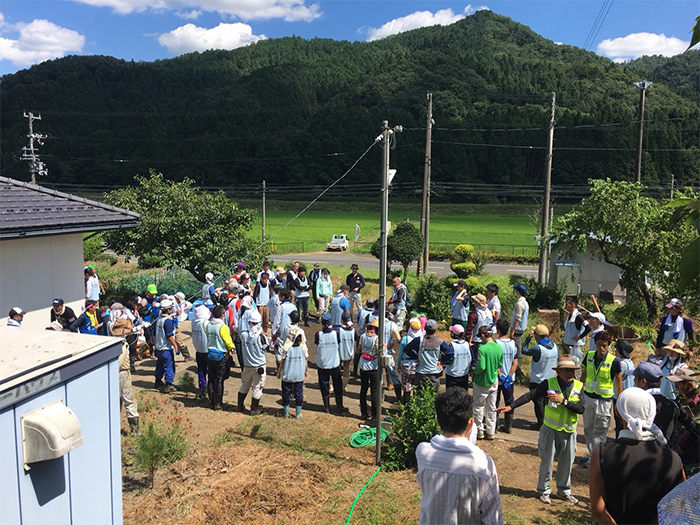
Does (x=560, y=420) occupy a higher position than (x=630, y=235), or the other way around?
(x=630, y=235)

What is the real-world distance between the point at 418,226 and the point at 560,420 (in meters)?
54.0

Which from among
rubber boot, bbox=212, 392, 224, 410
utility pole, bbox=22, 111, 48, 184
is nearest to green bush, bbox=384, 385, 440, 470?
rubber boot, bbox=212, 392, 224, 410

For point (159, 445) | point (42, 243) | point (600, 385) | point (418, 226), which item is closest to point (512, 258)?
point (418, 226)

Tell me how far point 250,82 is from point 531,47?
220 ft

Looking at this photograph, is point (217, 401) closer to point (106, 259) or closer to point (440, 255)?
point (106, 259)

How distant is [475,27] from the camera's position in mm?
148250

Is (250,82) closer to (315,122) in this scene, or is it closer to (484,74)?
(315,122)

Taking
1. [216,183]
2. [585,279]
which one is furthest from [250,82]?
A: [585,279]

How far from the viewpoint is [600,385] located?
22.2 feet

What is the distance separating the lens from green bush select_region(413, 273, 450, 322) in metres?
16.0

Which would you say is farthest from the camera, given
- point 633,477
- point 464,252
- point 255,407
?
point 464,252

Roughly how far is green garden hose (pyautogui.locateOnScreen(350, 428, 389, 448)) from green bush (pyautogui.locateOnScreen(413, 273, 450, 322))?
7907 millimetres

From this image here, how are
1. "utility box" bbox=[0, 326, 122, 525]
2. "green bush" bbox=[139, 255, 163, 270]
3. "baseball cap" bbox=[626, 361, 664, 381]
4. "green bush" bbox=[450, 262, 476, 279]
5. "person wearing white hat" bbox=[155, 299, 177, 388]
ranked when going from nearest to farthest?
1. "utility box" bbox=[0, 326, 122, 525]
2. "baseball cap" bbox=[626, 361, 664, 381]
3. "person wearing white hat" bbox=[155, 299, 177, 388]
4. "green bush" bbox=[139, 255, 163, 270]
5. "green bush" bbox=[450, 262, 476, 279]

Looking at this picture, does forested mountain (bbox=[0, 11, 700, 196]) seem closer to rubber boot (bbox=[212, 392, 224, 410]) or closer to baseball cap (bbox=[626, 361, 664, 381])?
rubber boot (bbox=[212, 392, 224, 410])
